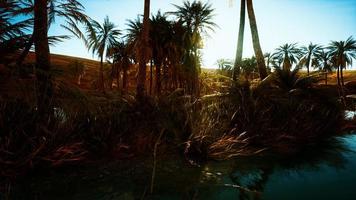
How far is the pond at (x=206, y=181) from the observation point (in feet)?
12.9

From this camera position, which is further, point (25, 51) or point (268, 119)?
point (268, 119)

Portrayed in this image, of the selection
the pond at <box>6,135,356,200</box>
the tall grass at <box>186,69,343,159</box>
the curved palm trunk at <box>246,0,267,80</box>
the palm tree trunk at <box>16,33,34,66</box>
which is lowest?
the pond at <box>6,135,356,200</box>

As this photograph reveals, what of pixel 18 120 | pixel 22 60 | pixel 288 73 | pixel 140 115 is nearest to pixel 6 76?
pixel 22 60

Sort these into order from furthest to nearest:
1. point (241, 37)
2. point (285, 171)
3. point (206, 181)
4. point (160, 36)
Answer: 1. point (160, 36)
2. point (241, 37)
3. point (285, 171)
4. point (206, 181)

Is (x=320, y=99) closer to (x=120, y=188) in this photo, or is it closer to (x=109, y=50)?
(x=120, y=188)

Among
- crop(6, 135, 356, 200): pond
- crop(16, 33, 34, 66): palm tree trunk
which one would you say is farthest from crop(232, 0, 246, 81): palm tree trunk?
crop(16, 33, 34, 66): palm tree trunk

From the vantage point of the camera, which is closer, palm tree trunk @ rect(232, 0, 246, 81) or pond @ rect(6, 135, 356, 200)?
pond @ rect(6, 135, 356, 200)

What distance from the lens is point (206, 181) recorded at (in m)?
4.58

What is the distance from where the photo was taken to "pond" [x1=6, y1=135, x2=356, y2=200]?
3.93 m

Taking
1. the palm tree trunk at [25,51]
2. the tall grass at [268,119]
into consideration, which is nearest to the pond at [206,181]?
the tall grass at [268,119]

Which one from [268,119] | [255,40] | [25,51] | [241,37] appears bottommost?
[268,119]

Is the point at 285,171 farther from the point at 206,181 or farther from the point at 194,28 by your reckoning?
the point at 194,28

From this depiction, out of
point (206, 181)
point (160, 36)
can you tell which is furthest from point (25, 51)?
point (160, 36)

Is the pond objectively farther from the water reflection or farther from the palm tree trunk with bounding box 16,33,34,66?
the palm tree trunk with bounding box 16,33,34,66
